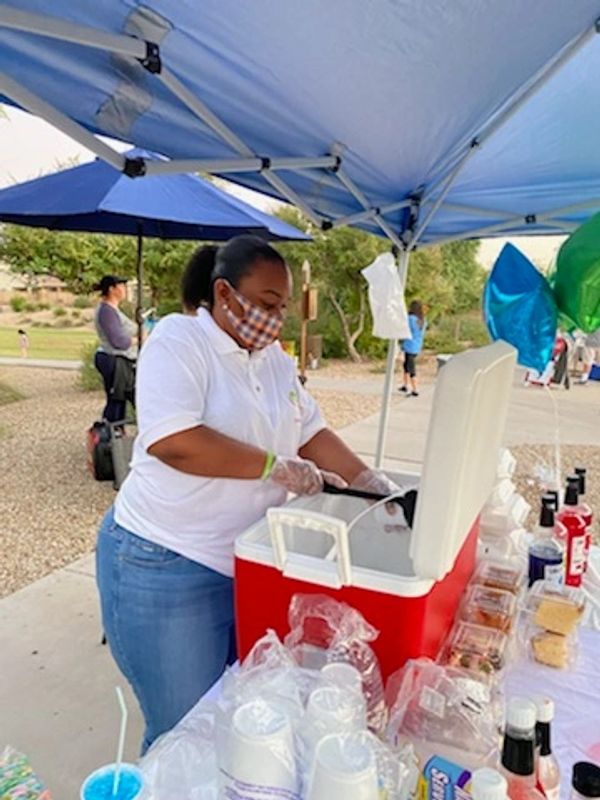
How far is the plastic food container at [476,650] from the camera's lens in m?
1.03

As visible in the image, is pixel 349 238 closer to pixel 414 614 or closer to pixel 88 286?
pixel 88 286

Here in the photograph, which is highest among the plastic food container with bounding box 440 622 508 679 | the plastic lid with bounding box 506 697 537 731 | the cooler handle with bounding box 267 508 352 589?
the cooler handle with bounding box 267 508 352 589

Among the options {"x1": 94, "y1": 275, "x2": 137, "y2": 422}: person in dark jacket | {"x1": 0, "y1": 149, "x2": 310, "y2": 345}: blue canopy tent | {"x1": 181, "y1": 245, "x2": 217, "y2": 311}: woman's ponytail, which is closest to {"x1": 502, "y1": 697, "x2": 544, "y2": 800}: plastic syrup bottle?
{"x1": 181, "y1": 245, "x2": 217, "y2": 311}: woman's ponytail

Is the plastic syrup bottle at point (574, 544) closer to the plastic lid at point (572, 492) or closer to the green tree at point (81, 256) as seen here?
the plastic lid at point (572, 492)

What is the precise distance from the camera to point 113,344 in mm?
4812

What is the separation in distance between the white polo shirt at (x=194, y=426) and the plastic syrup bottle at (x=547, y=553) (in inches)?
23.9

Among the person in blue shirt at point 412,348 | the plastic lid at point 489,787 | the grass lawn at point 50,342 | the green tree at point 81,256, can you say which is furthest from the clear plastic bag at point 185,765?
the grass lawn at point 50,342

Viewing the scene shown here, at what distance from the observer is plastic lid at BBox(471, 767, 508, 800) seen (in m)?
0.60

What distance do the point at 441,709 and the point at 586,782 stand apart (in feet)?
0.69

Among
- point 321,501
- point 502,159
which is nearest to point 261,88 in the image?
point 321,501

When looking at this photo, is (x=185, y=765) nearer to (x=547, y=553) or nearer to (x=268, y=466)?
(x=268, y=466)

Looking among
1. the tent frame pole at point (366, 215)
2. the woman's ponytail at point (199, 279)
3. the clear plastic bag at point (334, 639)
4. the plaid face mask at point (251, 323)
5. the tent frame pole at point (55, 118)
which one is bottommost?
the clear plastic bag at point (334, 639)

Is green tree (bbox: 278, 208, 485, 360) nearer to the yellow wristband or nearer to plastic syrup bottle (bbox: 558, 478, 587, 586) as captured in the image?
plastic syrup bottle (bbox: 558, 478, 587, 586)

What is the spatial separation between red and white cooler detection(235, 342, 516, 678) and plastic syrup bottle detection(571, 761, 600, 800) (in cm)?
28
